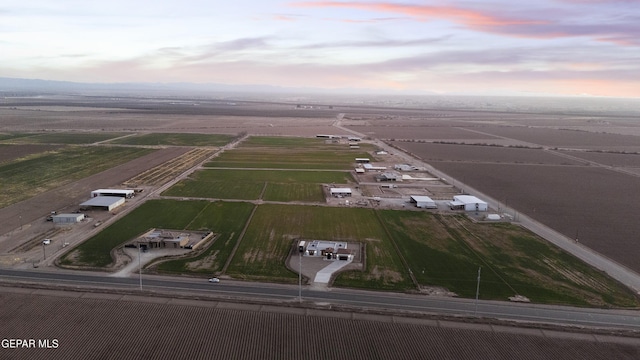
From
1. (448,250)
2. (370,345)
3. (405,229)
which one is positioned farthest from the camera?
(405,229)

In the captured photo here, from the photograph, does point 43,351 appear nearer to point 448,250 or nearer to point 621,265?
point 448,250

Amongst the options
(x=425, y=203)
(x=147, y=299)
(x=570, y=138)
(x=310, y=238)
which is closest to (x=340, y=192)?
(x=425, y=203)

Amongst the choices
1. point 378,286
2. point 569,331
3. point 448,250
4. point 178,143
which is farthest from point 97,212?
point 178,143

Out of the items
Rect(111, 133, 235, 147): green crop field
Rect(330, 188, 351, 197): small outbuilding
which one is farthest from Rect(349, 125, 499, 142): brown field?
Rect(330, 188, 351, 197): small outbuilding

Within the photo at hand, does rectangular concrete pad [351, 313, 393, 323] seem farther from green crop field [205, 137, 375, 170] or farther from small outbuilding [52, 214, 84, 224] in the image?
Result: green crop field [205, 137, 375, 170]

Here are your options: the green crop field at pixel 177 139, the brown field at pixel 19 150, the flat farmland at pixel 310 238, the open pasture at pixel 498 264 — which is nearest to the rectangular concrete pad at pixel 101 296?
the flat farmland at pixel 310 238

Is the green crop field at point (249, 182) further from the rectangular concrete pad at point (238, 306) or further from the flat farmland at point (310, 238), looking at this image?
the rectangular concrete pad at point (238, 306)

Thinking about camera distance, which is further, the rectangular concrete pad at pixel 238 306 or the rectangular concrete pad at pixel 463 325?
the rectangular concrete pad at pixel 238 306
